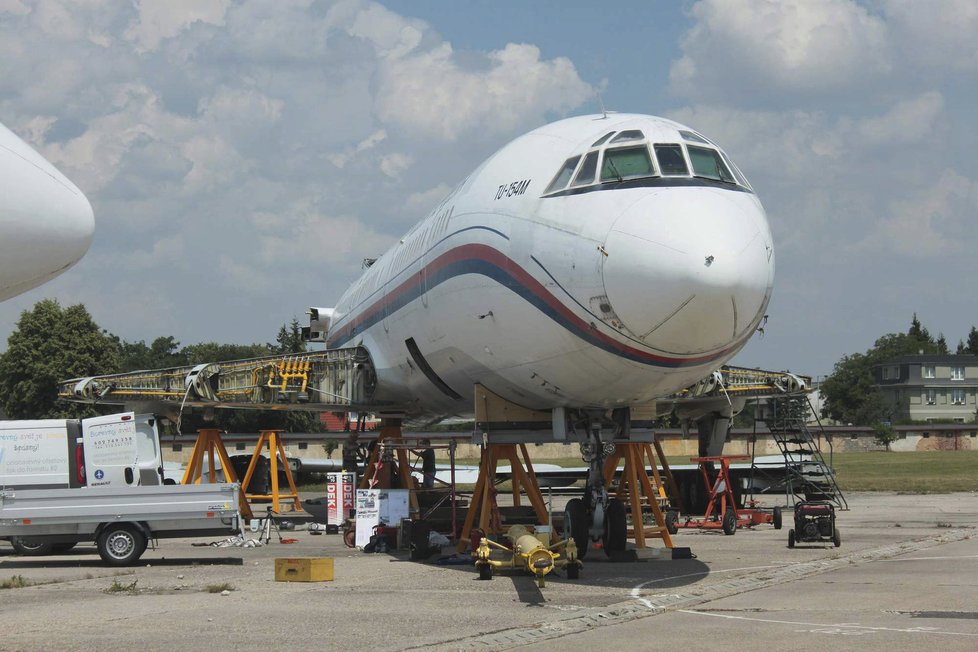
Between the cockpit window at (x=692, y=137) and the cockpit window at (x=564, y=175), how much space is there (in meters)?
1.37

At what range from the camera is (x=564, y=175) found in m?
15.0

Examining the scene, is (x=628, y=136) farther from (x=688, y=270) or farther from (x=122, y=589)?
(x=122, y=589)

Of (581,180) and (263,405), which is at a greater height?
(581,180)

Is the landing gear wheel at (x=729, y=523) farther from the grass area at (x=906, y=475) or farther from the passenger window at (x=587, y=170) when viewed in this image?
the grass area at (x=906, y=475)

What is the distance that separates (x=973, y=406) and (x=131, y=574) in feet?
462

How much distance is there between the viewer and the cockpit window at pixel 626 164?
14.3m

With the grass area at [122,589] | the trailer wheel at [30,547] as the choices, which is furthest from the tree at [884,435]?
the grass area at [122,589]

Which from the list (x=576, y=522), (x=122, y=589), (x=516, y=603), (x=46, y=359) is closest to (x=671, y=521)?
(x=576, y=522)

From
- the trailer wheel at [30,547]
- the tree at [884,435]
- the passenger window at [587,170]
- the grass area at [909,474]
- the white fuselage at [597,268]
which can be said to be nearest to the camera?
the white fuselage at [597,268]

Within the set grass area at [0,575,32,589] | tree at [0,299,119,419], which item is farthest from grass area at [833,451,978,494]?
tree at [0,299,119,419]

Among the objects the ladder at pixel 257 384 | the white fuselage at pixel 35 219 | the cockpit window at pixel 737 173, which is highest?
the cockpit window at pixel 737 173

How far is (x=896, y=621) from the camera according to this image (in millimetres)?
11375

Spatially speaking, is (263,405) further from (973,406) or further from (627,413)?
(973,406)

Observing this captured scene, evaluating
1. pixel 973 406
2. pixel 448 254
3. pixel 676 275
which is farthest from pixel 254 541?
pixel 973 406
